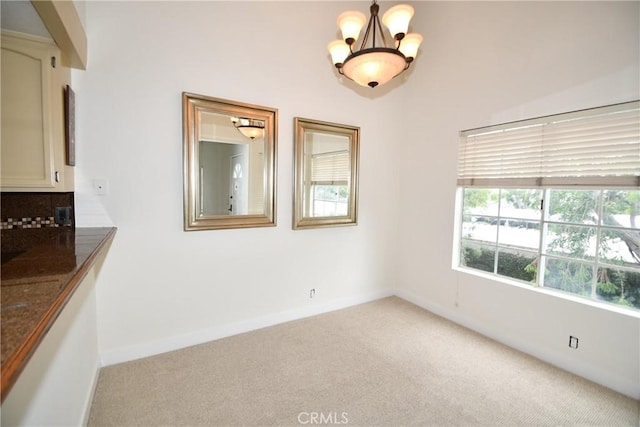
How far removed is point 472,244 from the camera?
309cm

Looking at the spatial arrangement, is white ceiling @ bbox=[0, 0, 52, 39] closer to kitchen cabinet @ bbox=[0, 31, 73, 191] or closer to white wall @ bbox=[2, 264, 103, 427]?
kitchen cabinet @ bbox=[0, 31, 73, 191]

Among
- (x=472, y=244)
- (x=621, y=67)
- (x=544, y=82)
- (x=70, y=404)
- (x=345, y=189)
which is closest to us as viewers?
(x=70, y=404)

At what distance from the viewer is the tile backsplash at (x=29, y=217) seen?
179 centimetres

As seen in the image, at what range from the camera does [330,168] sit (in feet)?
10.7

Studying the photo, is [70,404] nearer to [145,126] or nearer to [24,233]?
[24,233]

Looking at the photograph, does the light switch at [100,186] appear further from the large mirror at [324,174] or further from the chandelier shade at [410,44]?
the chandelier shade at [410,44]

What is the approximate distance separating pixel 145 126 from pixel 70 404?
1.83 m

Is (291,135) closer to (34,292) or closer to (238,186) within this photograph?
(238,186)

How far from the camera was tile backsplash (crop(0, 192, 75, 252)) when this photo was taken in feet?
5.87

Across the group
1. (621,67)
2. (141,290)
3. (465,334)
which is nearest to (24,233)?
(141,290)

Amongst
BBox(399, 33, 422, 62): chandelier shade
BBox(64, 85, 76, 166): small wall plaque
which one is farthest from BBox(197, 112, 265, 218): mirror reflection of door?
BBox(399, 33, 422, 62): chandelier shade

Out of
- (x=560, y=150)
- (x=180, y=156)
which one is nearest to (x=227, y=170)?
(x=180, y=156)

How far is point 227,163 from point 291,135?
0.71 metres

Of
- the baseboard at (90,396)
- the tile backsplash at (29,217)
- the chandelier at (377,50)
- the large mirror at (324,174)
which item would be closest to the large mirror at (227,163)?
the large mirror at (324,174)
